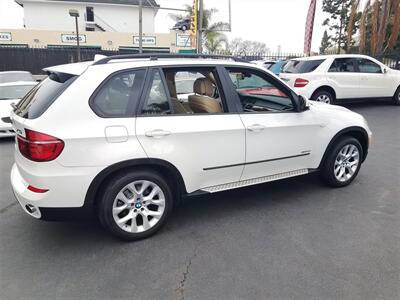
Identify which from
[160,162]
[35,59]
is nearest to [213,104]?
[160,162]

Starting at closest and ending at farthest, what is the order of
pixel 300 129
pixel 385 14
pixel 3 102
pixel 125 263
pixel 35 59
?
pixel 125 263 < pixel 300 129 < pixel 3 102 < pixel 385 14 < pixel 35 59

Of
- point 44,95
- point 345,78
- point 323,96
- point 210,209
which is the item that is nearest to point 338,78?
A: point 345,78

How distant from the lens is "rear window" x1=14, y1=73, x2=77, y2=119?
8.47 feet

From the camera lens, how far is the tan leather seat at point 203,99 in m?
3.27

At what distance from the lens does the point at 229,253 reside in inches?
108

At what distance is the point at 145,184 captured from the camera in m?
2.86

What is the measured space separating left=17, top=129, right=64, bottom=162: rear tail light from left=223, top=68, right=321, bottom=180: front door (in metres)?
1.79

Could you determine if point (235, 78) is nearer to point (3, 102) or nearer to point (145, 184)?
point (145, 184)

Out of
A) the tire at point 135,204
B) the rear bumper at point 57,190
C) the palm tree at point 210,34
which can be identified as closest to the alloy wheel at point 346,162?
the tire at point 135,204

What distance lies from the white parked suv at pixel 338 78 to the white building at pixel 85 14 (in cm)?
2691

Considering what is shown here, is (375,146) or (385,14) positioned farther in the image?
(385,14)

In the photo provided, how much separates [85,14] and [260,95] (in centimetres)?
3307

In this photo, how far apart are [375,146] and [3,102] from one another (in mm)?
8054

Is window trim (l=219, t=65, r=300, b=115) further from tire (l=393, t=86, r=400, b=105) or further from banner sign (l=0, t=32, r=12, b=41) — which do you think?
banner sign (l=0, t=32, r=12, b=41)
